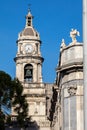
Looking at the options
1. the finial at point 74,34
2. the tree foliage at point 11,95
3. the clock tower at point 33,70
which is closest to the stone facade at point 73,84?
the finial at point 74,34

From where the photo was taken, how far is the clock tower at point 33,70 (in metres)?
81.6

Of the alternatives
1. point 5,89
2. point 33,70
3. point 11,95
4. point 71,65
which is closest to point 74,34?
point 71,65

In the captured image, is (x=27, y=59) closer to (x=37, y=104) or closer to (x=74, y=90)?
(x=37, y=104)

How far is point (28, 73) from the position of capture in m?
81.6

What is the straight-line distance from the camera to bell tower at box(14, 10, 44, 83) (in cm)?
8131

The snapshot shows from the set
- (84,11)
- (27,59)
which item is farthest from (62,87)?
(27,59)

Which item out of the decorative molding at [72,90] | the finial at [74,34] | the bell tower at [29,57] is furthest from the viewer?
the bell tower at [29,57]

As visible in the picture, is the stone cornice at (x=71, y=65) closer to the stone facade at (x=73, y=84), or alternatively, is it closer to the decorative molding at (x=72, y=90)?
the stone facade at (x=73, y=84)

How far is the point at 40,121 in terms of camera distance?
8212cm

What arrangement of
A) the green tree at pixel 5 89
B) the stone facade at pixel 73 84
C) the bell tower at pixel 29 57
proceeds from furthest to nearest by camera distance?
the bell tower at pixel 29 57 → the green tree at pixel 5 89 → the stone facade at pixel 73 84

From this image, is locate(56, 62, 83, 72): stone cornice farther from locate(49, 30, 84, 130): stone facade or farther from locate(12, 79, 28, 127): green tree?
locate(12, 79, 28, 127): green tree

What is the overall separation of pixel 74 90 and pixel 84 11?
62.3ft

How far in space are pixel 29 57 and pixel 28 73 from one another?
2.46 meters

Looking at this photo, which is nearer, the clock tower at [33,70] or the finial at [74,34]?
the finial at [74,34]
